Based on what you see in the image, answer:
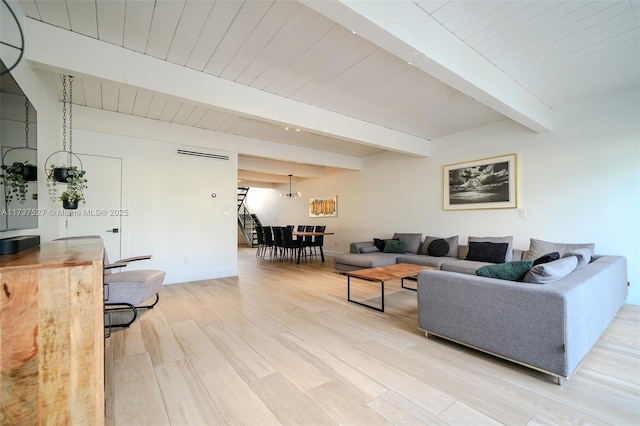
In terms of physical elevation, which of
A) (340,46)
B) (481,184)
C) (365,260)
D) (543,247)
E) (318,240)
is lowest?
(365,260)

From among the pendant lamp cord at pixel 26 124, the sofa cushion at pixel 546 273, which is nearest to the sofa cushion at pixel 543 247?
the sofa cushion at pixel 546 273

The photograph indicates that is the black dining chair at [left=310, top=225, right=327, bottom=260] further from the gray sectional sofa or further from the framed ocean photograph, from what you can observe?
the gray sectional sofa

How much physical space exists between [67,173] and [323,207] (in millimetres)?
6412

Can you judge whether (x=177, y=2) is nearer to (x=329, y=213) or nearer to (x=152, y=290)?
(x=152, y=290)

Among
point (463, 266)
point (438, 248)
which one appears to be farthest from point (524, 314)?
point (438, 248)

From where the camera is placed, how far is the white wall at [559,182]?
356cm

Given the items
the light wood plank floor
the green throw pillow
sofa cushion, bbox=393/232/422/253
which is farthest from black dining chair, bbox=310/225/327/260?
the green throw pillow

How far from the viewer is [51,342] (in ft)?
3.43

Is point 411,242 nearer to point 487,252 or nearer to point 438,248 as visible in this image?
point 438,248

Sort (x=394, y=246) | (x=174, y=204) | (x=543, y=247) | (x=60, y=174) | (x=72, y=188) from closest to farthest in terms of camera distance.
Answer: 1. (x=60, y=174)
2. (x=72, y=188)
3. (x=543, y=247)
4. (x=174, y=204)
5. (x=394, y=246)

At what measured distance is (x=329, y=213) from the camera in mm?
8367

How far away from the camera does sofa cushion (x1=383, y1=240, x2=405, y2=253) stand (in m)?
5.68

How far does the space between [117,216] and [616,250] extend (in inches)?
283

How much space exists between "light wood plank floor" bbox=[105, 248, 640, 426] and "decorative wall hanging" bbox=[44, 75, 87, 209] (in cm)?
152
